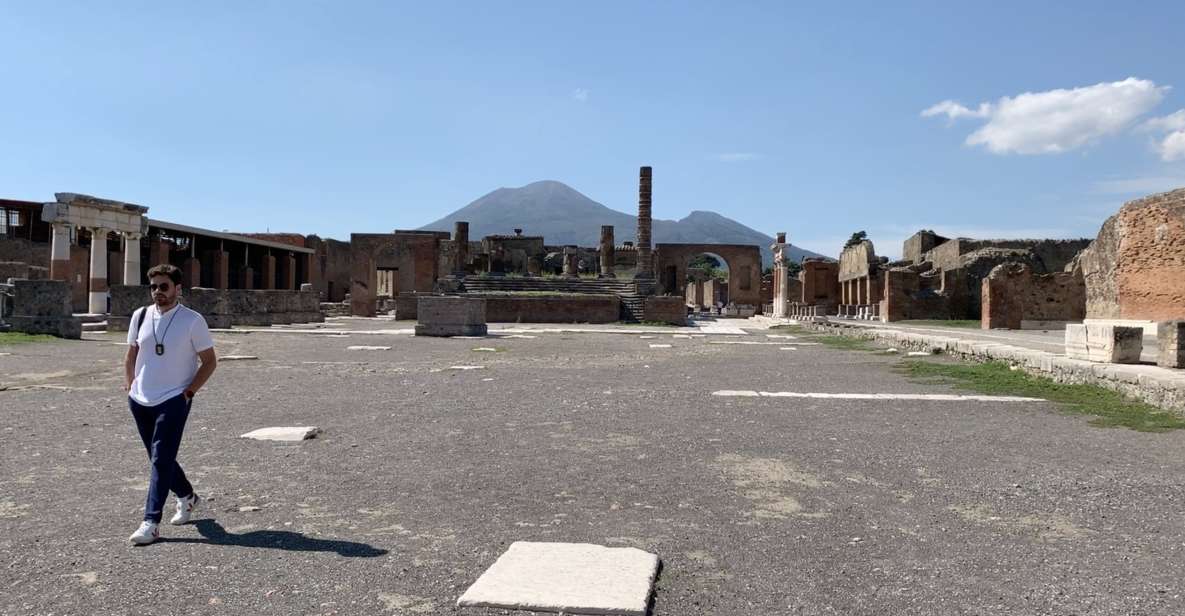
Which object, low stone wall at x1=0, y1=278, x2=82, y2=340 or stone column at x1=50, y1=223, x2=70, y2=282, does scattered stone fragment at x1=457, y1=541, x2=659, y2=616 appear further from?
stone column at x1=50, y1=223, x2=70, y2=282

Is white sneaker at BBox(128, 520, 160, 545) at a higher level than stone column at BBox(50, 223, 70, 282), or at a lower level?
lower

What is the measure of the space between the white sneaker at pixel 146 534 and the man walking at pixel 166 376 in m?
0.08

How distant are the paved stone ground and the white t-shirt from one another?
0.63m

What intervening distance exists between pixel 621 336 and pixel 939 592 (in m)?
20.0

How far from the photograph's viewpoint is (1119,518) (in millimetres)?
3857

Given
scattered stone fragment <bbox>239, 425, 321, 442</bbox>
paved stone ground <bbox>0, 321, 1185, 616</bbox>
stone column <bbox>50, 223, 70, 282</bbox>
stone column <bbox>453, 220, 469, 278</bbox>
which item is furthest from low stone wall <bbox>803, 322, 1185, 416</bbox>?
stone column <bbox>453, 220, 469, 278</bbox>

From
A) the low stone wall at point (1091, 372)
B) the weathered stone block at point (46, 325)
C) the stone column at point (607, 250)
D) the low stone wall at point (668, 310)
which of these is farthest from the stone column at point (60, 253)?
the stone column at point (607, 250)

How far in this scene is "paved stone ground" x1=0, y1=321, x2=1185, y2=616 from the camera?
2.91 m

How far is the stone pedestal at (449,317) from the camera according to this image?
71.3 ft

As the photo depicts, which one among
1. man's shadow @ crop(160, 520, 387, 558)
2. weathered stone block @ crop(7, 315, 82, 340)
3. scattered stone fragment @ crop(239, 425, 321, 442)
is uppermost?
weathered stone block @ crop(7, 315, 82, 340)

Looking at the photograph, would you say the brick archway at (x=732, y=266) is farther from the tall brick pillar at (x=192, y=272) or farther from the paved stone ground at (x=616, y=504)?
the paved stone ground at (x=616, y=504)

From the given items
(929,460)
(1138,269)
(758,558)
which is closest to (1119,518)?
(929,460)

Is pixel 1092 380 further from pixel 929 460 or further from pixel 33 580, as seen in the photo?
pixel 33 580

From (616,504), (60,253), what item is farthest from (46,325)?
(616,504)
